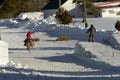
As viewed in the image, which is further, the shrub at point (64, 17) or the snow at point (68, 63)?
the shrub at point (64, 17)

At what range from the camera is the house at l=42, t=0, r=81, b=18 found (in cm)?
10300

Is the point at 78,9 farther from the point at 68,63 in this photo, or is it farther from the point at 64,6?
the point at 68,63

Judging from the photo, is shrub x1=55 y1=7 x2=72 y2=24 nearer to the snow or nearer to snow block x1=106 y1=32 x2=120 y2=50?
the snow

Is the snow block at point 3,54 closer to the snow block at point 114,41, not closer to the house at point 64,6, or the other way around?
the snow block at point 114,41

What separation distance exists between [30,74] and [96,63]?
347 inches

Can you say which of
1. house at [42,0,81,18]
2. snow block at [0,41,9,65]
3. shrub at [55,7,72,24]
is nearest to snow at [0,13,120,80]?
snow block at [0,41,9,65]

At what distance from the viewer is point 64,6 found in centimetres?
10525

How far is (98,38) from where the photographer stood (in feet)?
146

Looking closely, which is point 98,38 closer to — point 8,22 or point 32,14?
point 8,22

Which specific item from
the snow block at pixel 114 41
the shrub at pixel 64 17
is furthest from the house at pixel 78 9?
the snow block at pixel 114 41

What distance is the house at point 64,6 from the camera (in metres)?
103

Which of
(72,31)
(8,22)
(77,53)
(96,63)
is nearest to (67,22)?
(72,31)

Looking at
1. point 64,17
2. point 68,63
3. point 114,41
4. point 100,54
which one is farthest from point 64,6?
point 68,63

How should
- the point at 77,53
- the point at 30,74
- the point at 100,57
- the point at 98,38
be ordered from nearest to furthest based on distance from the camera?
the point at 30,74 < the point at 100,57 < the point at 77,53 < the point at 98,38
